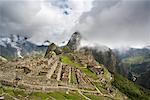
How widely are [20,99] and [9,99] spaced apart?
1150 cm

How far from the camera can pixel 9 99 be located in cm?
18888

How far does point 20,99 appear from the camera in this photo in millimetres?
199250
